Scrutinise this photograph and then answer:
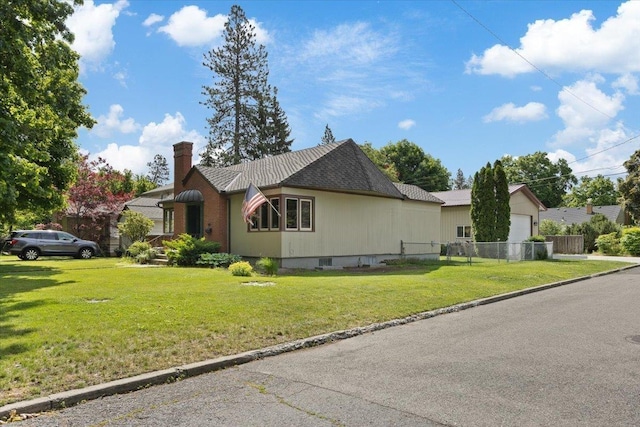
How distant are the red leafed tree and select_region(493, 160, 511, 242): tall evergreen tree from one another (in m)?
25.3

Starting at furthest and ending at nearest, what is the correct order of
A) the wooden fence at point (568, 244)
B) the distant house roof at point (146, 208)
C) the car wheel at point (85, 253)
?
the wooden fence at point (568, 244), the distant house roof at point (146, 208), the car wheel at point (85, 253)

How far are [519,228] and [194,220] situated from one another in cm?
2450

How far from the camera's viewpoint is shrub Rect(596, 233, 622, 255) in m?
33.7

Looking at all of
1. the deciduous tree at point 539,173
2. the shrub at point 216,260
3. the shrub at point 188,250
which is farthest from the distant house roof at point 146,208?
the deciduous tree at point 539,173

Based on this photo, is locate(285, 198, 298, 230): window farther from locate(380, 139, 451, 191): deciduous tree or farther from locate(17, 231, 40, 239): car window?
locate(380, 139, 451, 191): deciduous tree

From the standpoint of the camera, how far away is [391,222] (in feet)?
73.2

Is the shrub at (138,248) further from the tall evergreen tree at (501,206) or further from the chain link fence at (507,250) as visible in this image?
the tall evergreen tree at (501,206)

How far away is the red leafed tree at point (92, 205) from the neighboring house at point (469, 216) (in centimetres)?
2357

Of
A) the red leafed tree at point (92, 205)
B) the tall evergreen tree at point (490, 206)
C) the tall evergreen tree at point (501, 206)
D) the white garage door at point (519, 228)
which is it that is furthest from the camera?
the white garage door at point (519, 228)

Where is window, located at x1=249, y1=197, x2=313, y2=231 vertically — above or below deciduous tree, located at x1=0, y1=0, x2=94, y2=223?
below

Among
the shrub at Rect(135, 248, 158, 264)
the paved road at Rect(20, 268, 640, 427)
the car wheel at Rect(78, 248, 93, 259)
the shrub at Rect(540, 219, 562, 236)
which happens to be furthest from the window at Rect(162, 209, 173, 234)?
the shrub at Rect(540, 219, 562, 236)

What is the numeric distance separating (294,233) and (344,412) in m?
13.5

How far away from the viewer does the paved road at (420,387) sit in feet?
14.1

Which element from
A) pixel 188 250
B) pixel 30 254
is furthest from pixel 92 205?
pixel 188 250
